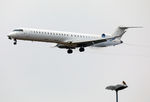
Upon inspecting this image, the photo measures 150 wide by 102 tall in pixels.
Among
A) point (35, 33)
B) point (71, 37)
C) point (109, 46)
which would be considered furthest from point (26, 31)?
point (109, 46)

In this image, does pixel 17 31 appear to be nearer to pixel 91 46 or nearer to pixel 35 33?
pixel 35 33

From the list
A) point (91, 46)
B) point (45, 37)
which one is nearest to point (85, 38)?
point (91, 46)

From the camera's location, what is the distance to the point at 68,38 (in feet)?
456

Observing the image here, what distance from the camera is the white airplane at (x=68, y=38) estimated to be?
438 feet

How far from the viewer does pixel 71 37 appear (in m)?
140

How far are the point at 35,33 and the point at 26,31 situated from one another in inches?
79.7

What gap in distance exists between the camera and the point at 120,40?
146500mm

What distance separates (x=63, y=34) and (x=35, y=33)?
7.66 metres

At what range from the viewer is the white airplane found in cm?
13338

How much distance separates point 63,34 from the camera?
138 meters

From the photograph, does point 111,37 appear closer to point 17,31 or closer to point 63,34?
point 63,34

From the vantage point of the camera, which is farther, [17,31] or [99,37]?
[99,37]

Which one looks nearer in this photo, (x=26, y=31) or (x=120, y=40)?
(x=26, y=31)

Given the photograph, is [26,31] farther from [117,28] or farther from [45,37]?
[117,28]
